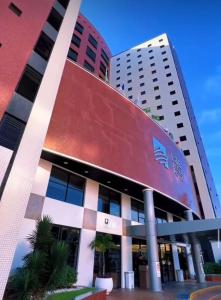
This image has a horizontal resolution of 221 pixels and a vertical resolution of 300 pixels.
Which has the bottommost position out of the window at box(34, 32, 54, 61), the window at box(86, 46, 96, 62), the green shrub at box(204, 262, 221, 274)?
the green shrub at box(204, 262, 221, 274)

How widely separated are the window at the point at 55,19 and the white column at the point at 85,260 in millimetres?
16521

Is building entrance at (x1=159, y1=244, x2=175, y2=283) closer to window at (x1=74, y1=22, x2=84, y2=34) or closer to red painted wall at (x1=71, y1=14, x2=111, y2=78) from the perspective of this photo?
red painted wall at (x1=71, y1=14, x2=111, y2=78)

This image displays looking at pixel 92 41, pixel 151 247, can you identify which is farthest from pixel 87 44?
pixel 151 247

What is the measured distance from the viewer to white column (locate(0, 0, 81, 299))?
740 cm

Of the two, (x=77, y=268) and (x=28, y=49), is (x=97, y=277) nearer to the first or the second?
(x=77, y=268)

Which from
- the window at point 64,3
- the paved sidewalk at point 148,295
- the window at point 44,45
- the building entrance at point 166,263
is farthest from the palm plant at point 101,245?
the window at point 64,3

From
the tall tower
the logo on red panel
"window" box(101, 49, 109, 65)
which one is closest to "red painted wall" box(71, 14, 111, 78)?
"window" box(101, 49, 109, 65)

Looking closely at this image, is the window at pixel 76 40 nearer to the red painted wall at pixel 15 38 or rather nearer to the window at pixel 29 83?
the red painted wall at pixel 15 38

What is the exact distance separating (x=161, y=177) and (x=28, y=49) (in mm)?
13188

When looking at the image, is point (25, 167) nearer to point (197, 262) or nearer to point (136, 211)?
point (136, 211)

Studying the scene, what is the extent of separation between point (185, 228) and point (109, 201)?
5610mm

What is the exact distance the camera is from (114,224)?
15.5 meters

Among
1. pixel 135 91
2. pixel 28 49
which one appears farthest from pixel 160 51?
pixel 28 49

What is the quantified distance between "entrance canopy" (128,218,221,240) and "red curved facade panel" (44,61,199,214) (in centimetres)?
293
